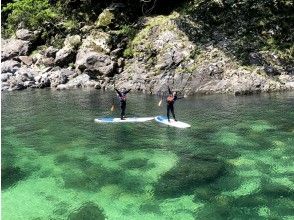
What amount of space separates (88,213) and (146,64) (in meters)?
38.0

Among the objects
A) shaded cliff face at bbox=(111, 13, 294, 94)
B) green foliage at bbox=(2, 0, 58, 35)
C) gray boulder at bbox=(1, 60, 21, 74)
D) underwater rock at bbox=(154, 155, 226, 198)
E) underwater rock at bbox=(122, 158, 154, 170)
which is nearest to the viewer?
underwater rock at bbox=(154, 155, 226, 198)

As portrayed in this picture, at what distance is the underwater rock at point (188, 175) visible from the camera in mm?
16820

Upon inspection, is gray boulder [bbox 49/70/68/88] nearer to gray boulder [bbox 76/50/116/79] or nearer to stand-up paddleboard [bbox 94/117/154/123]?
gray boulder [bbox 76/50/116/79]

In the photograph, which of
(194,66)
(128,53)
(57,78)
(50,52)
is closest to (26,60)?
(50,52)

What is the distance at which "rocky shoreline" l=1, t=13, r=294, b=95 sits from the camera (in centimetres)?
4516

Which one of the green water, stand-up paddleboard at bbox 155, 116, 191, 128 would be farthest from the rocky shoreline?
stand-up paddleboard at bbox 155, 116, 191, 128

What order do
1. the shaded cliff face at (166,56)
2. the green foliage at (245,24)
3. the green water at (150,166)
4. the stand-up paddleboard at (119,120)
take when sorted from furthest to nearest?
the green foliage at (245,24) → the shaded cliff face at (166,56) → the stand-up paddleboard at (119,120) → the green water at (150,166)

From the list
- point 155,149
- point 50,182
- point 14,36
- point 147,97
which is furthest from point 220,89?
point 14,36

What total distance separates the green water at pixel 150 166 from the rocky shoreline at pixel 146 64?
33.6 feet

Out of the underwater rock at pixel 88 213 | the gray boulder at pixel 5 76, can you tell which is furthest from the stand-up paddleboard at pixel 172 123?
the gray boulder at pixel 5 76

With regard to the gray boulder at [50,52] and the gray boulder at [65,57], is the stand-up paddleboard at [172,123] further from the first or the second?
the gray boulder at [50,52]

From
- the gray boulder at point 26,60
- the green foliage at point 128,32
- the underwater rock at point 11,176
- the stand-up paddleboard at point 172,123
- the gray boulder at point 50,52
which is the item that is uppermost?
the green foliage at point 128,32

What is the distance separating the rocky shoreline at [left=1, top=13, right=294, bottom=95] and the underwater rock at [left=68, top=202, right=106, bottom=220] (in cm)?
3007

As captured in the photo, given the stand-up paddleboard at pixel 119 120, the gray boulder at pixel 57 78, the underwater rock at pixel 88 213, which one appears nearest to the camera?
Result: the underwater rock at pixel 88 213
